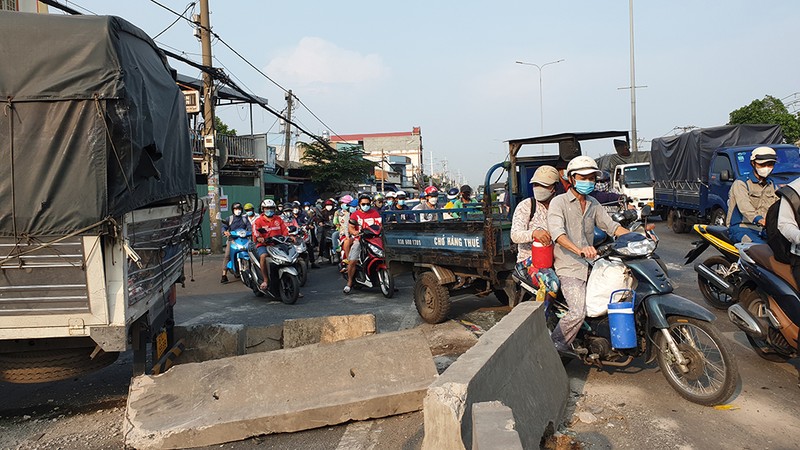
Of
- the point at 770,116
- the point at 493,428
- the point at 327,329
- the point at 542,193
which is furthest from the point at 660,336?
the point at 770,116

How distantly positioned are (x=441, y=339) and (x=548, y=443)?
8.90 feet

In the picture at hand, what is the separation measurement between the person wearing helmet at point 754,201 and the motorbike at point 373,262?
476 centimetres

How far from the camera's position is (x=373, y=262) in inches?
357

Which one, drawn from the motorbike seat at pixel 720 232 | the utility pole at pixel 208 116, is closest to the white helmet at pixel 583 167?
the motorbike seat at pixel 720 232

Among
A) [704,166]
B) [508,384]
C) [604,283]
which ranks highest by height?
[704,166]

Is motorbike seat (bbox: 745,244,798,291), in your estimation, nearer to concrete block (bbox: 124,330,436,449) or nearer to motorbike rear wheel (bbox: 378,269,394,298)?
concrete block (bbox: 124,330,436,449)

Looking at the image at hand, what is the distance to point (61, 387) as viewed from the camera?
16.2 feet

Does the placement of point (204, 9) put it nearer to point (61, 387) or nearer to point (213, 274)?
point (213, 274)

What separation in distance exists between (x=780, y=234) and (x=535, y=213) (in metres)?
1.85

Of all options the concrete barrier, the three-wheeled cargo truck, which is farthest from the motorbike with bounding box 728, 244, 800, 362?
the three-wheeled cargo truck

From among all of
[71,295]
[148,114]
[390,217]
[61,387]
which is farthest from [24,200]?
[390,217]

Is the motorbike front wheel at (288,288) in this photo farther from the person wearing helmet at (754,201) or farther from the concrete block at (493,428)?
the concrete block at (493,428)

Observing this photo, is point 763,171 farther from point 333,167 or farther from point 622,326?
point 333,167

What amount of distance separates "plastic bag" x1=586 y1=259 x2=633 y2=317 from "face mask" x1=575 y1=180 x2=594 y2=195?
548mm
